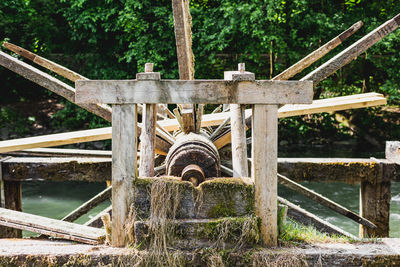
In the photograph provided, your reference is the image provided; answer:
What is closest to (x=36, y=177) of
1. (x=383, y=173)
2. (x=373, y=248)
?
(x=373, y=248)

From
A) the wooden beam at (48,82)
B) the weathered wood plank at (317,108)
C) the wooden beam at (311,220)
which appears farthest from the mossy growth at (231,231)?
the wooden beam at (311,220)

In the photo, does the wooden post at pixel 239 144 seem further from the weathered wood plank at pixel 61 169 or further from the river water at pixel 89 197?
the river water at pixel 89 197

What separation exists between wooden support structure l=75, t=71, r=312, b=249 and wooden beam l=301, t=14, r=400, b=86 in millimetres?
895

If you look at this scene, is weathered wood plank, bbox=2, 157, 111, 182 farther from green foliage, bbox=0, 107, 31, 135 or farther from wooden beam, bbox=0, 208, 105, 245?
green foliage, bbox=0, 107, 31, 135

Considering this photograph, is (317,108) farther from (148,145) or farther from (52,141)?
(52,141)

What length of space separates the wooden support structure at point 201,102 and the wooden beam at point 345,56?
2.94ft

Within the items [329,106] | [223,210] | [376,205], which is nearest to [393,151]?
[376,205]

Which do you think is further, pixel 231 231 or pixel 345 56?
pixel 345 56

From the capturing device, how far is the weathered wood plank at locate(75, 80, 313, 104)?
2.84 metres

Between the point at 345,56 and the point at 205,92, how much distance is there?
164cm

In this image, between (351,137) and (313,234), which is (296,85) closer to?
(313,234)

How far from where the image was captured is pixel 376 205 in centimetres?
520

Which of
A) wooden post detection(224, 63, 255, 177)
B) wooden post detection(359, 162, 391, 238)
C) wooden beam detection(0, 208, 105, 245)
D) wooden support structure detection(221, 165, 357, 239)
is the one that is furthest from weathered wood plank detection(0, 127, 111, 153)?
wooden post detection(359, 162, 391, 238)

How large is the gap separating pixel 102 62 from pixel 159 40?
6.84 feet
